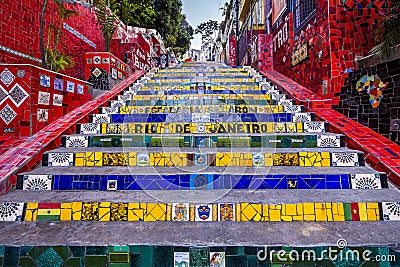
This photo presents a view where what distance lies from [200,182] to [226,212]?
0.44 m

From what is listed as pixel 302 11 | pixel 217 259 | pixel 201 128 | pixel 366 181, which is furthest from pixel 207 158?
pixel 302 11

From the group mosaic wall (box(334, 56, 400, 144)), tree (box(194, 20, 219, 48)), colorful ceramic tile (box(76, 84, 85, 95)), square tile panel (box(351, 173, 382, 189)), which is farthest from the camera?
tree (box(194, 20, 219, 48))

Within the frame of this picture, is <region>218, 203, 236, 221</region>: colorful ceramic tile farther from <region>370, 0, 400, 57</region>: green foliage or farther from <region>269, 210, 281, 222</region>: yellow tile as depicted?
<region>370, 0, 400, 57</region>: green foliage

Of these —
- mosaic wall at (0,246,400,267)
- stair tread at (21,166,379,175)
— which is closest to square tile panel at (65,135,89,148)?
stair tread at (21,166,379,175)

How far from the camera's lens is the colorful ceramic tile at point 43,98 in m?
3.11

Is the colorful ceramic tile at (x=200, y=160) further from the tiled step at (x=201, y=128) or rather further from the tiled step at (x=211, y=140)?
the tiled step at (x=201, y=128)

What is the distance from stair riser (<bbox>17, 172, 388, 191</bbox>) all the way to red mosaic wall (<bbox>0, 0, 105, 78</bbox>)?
269 cm

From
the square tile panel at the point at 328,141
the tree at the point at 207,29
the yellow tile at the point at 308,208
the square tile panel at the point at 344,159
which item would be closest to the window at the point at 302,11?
the square tile panel at the point at 328,141

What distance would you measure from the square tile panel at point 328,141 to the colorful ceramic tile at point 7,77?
342cm

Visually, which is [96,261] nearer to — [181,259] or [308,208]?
[181,259]

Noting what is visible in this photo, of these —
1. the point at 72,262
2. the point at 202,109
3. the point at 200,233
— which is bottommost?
the point at 72,262

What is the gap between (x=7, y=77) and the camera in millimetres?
2947

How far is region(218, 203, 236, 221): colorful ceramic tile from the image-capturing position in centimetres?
199

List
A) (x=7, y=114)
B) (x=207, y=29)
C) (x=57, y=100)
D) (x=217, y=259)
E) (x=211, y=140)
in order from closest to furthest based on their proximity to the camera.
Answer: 1. (x=217, y=259)
2. (x=7, y=114)
3. (x=211, y=140)
4. (x=57, y=100)
5. (x=207, y=29)
